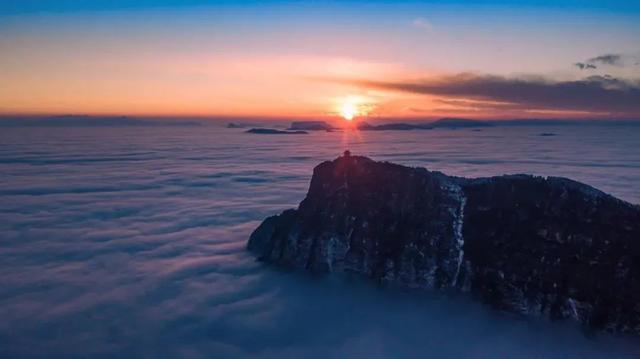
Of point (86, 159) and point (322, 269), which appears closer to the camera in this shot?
point (322, 269)

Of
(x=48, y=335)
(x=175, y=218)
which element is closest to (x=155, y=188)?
(x=175, y=218)

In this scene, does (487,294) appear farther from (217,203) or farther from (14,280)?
(217,203)

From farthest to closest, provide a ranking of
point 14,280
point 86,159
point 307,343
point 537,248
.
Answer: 1. point 86,159
2. point 14,280
3. point 537,248
4. point 307,343

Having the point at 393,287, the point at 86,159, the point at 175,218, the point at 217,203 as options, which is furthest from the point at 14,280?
the point at 86,159

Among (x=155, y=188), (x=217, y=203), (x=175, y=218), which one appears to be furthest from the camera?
(x=155, y=188)

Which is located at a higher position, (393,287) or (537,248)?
(537,248)

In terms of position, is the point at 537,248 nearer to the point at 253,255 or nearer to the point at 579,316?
the point at 579,316
